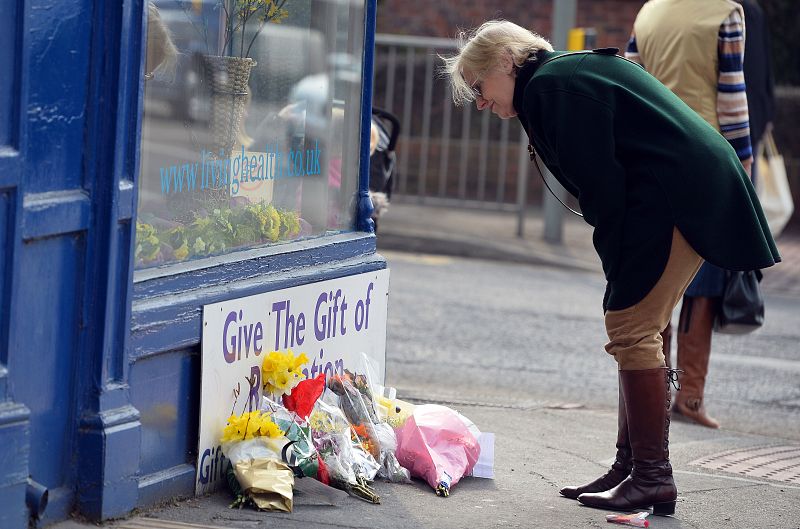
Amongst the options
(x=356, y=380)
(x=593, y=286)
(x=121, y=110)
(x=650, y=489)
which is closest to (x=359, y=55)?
(x=356, y=380)

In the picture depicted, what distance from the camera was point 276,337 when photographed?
4348 mm

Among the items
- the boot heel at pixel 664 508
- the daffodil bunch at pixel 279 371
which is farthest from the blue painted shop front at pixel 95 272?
the boot heel at pixel 664 508

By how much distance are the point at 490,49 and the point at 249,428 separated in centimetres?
143

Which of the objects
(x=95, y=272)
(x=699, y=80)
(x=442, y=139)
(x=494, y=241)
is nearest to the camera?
(x=95, y=272)

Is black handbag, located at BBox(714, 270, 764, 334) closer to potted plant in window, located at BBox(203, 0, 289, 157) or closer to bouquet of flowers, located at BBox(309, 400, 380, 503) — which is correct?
bouquet of flowers, located at BBox(309, 400, 380, 503)

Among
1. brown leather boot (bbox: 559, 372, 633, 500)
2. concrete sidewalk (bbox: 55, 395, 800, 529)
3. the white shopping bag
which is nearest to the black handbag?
concrete sidewalk (bbox: 55, 395, 800, 529)

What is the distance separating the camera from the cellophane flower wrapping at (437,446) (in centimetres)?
443

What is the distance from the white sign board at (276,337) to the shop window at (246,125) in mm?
223

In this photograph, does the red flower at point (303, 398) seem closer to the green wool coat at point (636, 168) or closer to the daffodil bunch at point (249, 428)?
the daffodil bunch at point (249, 428)

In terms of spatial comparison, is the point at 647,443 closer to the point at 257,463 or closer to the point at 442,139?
the point at 257,463

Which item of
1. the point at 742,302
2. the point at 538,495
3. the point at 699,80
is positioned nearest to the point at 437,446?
the point at 538,495

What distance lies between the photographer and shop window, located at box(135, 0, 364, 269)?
12.8 ft

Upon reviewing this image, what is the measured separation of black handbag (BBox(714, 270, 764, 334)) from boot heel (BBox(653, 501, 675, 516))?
177 cm

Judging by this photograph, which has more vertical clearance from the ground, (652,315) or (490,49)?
(490,49)
